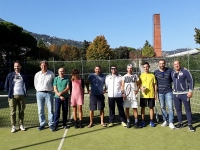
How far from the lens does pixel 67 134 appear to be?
580cm

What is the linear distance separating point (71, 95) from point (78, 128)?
3.10 feet

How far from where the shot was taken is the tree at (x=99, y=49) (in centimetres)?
5306

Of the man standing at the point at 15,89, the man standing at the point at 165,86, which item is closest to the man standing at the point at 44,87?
the man standing at the point at 15,89

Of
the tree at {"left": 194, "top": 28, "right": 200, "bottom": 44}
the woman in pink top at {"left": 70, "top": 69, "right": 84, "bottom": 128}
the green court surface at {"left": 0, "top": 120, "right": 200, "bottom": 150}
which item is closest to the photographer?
the green court surface at {"left": 0, "top": 120, "right": 200, "bottom": 150}

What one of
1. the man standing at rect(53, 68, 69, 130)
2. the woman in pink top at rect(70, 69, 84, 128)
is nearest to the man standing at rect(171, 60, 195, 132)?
the woman in pink top at rect(70, 69, 84, 128)

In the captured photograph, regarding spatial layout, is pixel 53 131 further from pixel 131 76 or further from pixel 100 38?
pixel 100 38

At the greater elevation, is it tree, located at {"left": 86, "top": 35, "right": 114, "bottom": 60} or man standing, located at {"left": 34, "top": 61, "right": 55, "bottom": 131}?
tree, located at {"left": 86, "top": 35, "right": 114, "bottom": 60}

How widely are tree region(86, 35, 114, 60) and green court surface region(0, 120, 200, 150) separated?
153 ft

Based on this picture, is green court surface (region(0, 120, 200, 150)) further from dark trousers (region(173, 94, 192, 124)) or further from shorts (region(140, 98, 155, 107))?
shorts (region(140, 98, 155, 107))

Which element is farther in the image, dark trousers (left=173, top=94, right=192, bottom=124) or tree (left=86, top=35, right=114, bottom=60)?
tree (left=86, top=35, right=114, bottom=60)

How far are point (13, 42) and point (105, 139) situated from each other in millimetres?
31432

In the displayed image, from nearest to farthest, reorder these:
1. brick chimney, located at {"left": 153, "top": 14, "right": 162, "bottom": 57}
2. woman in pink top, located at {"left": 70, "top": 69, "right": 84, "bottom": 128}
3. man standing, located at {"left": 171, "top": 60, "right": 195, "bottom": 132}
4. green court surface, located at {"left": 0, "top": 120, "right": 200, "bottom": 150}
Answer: green court surface, located at {"left": 0, "top": 120, "right": 200, "bottom": 150}, man standing, located at {"left": 171, "top": 60, "right": 195, "bottom": 132}, woman in pink top, located at {"left": 70, "top": 69, "right": 84, "bottom": 128}, brick chimney, located at {"left": 153, "top": 14, "right": 162, "bottom": 57}

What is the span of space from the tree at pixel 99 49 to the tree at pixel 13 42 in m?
19.4

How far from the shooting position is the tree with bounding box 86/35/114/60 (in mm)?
53062
